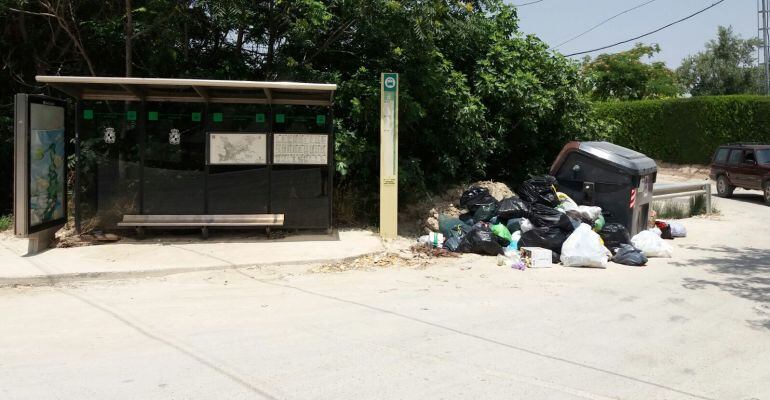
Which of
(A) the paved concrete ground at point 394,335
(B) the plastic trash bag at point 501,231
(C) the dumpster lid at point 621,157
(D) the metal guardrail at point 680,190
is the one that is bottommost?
(A) the paved concrete ground at point 394,335

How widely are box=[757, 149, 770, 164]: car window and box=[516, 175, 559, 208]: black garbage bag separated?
11855 millimetres

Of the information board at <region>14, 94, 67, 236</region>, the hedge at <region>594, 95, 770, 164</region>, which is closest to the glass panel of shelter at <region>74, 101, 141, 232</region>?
the information board at <region>14, 94, 67, 236</region>

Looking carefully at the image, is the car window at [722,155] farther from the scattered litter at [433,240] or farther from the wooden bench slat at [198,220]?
the wooden bench slat at [198,220]

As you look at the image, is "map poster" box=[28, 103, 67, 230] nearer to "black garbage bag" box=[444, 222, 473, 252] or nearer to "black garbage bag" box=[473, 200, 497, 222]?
"black garbage bag" box=[444, 222, 473, 252]

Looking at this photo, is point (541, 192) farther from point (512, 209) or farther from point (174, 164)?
point (174, 164)

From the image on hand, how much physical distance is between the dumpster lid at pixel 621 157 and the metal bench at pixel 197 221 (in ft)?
18.4

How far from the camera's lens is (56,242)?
9703mm

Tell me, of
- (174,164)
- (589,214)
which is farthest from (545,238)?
(174,164)

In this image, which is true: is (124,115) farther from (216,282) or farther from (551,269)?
(551,269)

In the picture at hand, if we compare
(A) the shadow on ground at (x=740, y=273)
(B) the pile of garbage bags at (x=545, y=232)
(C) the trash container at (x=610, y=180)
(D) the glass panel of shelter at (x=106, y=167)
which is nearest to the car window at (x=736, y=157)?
(A) the shadow on ground at (x=740, y=273)

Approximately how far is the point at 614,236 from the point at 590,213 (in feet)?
1.80

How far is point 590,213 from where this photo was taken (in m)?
10.3

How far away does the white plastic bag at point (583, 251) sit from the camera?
29.8 feet

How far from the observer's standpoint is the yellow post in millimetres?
10617
